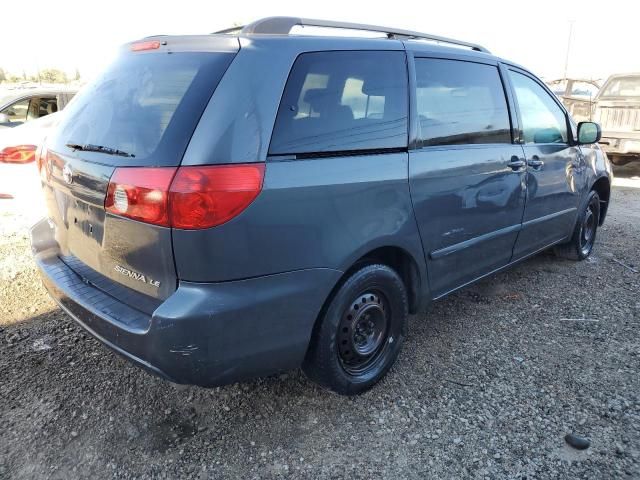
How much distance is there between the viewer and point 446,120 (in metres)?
2.96

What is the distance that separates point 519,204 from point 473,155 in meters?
0.73

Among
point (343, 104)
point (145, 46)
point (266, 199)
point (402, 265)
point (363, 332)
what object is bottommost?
point (363, 332)

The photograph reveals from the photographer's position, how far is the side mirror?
4262 millimetres

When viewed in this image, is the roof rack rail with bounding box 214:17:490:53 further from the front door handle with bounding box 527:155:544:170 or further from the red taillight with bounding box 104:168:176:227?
the front door handle with bounding box 527:155:544:170

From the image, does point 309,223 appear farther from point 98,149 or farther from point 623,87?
point 623,87

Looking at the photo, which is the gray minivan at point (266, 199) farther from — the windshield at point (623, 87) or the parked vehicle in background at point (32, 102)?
the windshield at point (623, 87)

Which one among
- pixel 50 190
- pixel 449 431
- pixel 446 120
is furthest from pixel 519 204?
pixel 50 190

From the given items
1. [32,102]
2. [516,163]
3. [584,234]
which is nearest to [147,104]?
[516,163]

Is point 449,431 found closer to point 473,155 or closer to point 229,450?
point 229,450

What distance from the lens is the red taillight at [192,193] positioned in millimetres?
1907

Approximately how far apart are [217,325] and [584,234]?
13.8 ft

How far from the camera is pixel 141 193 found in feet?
6.48

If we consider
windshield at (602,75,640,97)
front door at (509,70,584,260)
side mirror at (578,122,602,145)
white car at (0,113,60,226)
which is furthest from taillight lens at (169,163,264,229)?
windshield at (602,75,640,97)

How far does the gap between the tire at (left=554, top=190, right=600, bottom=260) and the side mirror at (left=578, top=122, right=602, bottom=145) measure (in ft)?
2.00
